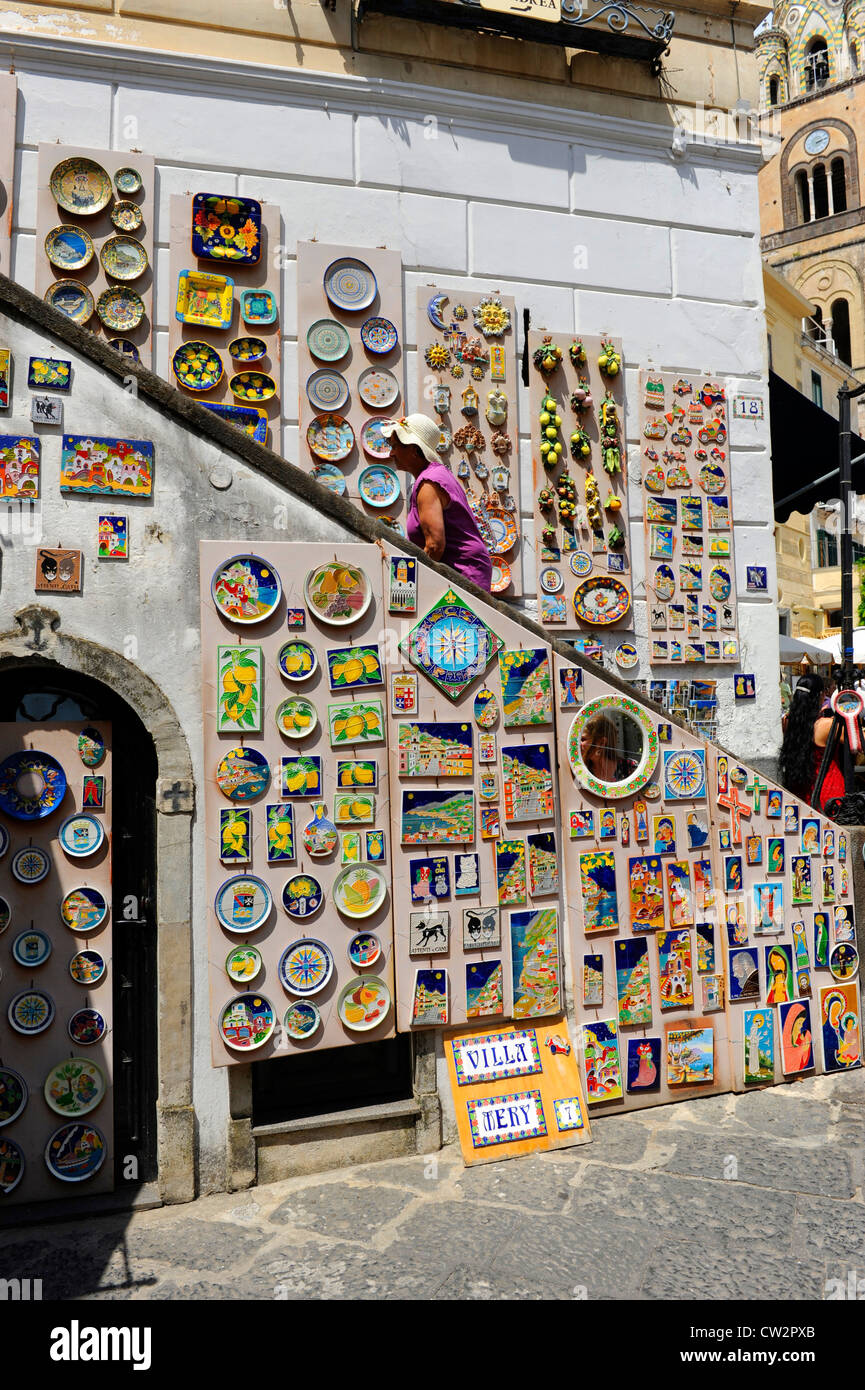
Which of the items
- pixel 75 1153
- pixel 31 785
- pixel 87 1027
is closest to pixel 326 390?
pixel 31 785

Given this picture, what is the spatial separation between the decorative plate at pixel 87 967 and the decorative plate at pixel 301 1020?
0.88 m

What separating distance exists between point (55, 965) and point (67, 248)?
4.68 meters

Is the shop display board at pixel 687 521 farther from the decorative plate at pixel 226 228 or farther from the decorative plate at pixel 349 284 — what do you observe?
the decorative plate at pixel 226 228

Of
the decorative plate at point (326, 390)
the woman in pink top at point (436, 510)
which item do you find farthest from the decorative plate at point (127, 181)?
the woman in pink top at point (436, 510)

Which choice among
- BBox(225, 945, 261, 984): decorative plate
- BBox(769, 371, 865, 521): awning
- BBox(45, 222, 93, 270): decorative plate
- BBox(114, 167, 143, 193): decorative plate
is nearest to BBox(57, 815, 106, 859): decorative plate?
BBox(225, 945, 261, 984): decorative plate

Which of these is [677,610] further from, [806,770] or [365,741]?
[365,741]

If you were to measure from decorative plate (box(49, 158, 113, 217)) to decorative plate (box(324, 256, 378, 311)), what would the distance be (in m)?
1.55

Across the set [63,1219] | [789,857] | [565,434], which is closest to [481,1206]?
[63,1219]

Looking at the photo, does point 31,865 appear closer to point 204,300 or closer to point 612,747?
point 612,747

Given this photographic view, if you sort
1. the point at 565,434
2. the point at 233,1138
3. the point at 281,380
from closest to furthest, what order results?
the point at 233,1138, the point at 281,380, the point at 565,434

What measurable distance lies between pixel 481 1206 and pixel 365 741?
7.13 ft

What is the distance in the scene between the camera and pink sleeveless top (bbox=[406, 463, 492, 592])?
18.8 feet

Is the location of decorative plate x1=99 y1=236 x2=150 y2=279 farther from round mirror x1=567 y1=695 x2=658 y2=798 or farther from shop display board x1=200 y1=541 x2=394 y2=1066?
round mirror x1=567 y1=695 x2=658 y2=798

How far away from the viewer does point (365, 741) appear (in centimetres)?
507
